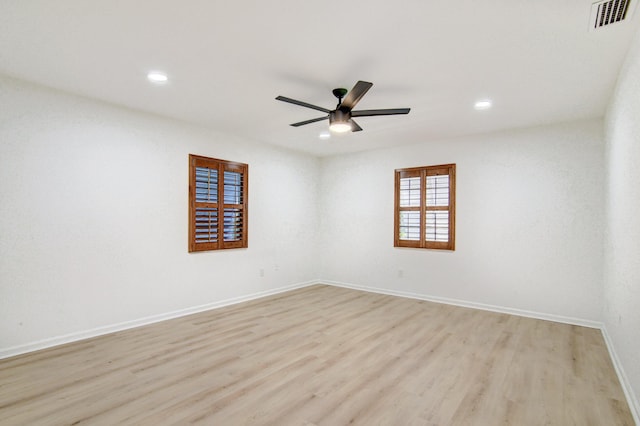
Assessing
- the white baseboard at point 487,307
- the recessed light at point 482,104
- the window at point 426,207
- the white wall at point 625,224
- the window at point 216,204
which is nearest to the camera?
the white wall at point 625,224

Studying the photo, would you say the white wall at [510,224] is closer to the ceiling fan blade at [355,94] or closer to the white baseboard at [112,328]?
the white baseboard at [112,328]

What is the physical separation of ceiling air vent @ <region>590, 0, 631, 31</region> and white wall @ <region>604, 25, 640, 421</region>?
269mm

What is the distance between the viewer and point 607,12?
2131 millimetres

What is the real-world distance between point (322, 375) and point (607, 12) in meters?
3.36

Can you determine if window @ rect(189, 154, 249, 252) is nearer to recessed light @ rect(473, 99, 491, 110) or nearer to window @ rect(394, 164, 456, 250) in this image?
window @ rect(394, 164, 456, 250)

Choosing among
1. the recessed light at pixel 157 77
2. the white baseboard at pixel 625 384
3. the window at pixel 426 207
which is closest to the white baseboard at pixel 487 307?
the white baseboard at pixel 625 384

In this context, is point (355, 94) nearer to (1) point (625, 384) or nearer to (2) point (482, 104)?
(2) point (482, 104)

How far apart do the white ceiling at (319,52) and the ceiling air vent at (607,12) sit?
0.06 meters

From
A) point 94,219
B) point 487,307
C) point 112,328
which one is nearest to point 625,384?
point 487,307

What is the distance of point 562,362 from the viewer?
315cm

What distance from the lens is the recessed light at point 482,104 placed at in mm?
3728

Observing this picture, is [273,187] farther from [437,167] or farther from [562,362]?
[562,362]

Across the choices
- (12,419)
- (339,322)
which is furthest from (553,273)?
(12,419)

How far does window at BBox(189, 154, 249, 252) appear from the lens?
15.6 ft
